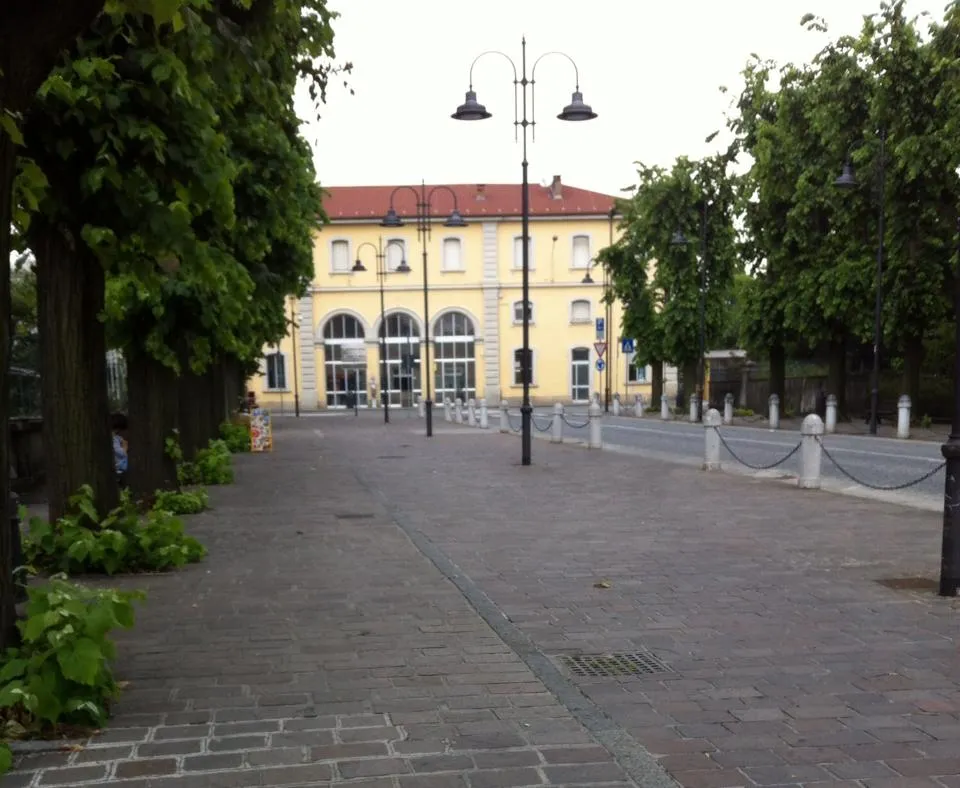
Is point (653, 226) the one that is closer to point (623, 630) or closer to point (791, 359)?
point (791, 359)

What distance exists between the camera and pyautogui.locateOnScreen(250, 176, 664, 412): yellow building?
61.6m

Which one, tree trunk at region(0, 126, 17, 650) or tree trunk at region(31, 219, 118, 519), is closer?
tree trunk at region(0, 126, 17, 650)

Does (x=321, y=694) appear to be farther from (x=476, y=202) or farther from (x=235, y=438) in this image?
(x=476, y=202)

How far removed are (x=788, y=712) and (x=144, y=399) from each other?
→ 356 inches

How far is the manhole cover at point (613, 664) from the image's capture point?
516 centimetres

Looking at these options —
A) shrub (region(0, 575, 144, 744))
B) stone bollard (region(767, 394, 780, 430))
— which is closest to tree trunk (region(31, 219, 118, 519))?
shrub (region(0, 575, 144, 744))

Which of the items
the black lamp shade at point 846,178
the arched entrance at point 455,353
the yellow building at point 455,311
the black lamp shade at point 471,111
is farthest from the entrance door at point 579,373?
the black lamp shade at point 471,111

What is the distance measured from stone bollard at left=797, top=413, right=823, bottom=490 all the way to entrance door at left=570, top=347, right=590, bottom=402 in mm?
50097

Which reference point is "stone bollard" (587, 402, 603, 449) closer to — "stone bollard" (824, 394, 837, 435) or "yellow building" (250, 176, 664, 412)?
"stone bollard" (824, 394, 837, 435)

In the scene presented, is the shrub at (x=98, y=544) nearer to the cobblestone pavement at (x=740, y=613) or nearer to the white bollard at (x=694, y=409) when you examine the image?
the cobblestone pavement at (x=740, y=613)

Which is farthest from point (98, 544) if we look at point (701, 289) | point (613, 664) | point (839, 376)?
point (701, 289)

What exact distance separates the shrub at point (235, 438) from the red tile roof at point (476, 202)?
37.7m

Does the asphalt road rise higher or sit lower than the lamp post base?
lower

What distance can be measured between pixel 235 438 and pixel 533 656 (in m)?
19.3
